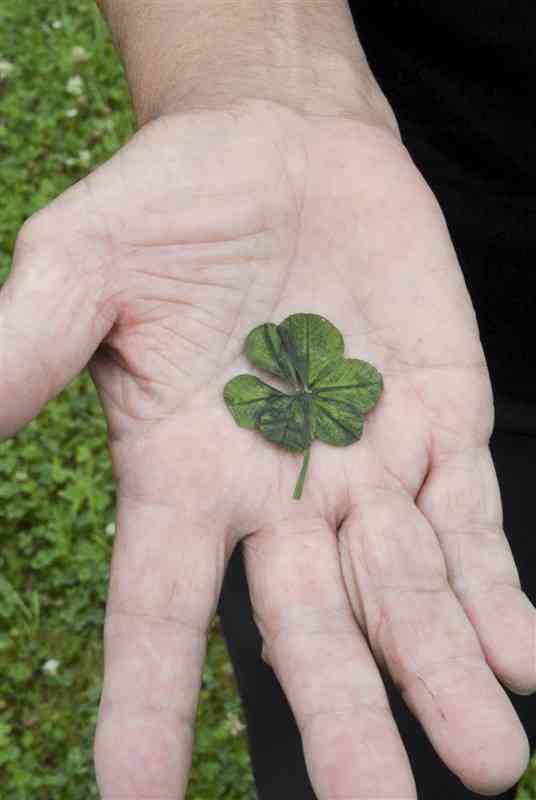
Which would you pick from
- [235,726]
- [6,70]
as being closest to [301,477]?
[235,726]

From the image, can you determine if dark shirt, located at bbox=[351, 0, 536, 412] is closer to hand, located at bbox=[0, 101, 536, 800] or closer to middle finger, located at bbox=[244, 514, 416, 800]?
hand, located at bbox=[0, 101, 536, 800]

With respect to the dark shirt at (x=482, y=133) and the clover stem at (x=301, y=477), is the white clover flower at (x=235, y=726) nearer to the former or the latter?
the dark shirt at (x=482, y=133)

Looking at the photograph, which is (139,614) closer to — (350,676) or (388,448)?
(350,676)

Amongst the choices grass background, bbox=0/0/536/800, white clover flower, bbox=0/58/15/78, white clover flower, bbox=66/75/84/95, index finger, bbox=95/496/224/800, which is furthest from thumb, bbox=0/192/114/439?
white clover flower, bbox=0/58/15/78

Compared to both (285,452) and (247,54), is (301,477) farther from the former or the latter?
(247,54)

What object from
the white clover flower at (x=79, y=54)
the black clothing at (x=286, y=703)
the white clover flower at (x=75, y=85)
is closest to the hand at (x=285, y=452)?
the black clothing at (x=286, y=703)

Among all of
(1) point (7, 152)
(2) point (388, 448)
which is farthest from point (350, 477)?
(1) point (7, 152)
